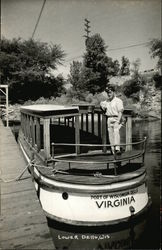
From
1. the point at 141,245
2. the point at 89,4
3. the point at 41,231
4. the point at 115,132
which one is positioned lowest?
the point at 141,245

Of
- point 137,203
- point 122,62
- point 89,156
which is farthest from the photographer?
point 122,62

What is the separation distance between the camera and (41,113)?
8.30 m

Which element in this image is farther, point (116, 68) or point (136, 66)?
point (116, 68)

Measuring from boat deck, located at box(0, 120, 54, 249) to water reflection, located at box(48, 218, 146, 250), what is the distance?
1499 millimetres

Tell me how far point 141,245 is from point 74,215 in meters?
1.78

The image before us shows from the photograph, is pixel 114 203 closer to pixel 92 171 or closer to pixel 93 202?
pixel 93 202

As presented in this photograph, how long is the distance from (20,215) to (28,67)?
27943 mm

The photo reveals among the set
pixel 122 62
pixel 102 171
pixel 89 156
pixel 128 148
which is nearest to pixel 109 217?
pixel 102 171

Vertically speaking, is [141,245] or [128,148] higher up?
[128,148]

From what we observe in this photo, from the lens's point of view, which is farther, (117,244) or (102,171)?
(102,171)

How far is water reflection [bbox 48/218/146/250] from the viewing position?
7.07 meters

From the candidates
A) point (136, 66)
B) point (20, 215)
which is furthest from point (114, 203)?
point (136, 66)

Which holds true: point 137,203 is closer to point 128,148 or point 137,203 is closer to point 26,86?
point 128,148

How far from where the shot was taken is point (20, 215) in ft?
18.8
